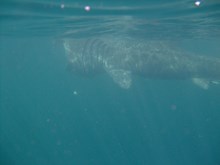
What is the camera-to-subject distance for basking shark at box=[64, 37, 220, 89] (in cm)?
2027

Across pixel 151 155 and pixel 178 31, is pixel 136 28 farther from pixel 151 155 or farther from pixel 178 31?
pixel 151 155

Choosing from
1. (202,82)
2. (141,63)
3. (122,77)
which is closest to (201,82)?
(202,82)

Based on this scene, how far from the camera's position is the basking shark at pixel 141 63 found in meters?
20.3

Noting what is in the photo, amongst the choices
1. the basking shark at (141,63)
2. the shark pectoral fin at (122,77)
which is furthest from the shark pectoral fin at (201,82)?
the shark pectoral fin at (122,77)

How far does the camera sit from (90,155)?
100 ft

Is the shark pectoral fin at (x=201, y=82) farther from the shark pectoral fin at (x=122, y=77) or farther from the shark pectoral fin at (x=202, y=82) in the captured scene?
the shark pectoral fin at (x=122, y=77)

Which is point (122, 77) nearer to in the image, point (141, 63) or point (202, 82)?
point (141, 63)

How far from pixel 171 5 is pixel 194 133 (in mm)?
24601

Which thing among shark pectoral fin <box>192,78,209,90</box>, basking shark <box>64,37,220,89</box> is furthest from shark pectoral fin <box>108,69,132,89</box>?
shark pectoral fin <box>192,78,209,90</box>

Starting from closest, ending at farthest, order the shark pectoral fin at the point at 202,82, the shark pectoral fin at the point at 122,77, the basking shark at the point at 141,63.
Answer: the shark pectoral fin at the point at 122,77, the shark pectoral fin at the point at 202,82, the basking shark at the point at 141,63

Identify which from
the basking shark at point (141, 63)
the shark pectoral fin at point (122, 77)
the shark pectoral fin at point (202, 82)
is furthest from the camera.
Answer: the basking shark at point (141, 63)

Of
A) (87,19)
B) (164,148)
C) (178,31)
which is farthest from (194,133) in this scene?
(87,19)

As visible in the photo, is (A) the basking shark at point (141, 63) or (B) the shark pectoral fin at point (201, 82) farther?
(A) the basking shark at point (141, 63)

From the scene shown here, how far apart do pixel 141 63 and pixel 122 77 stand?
195cm
